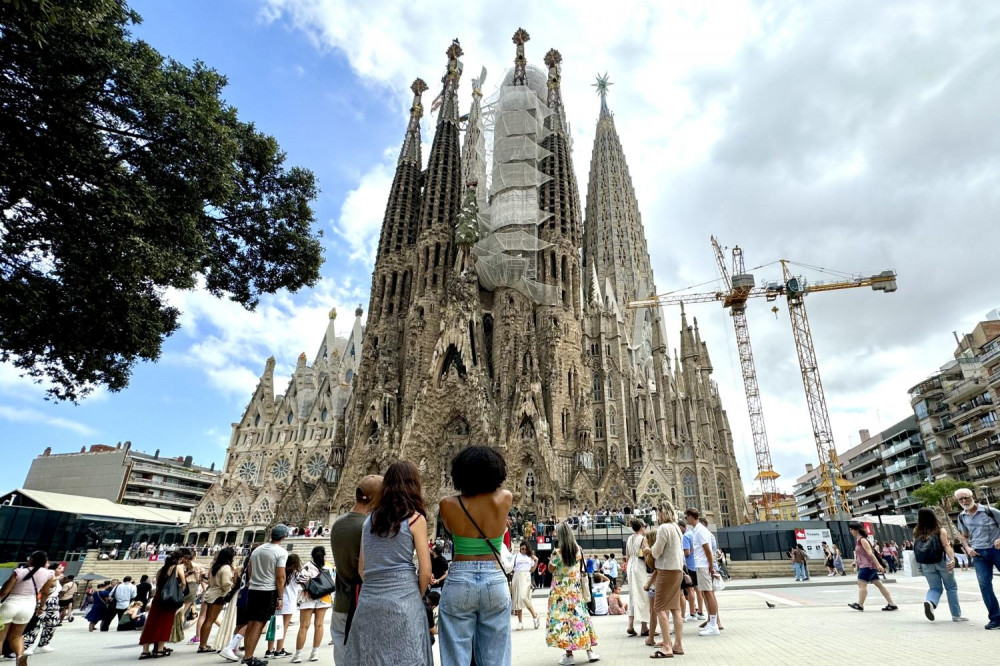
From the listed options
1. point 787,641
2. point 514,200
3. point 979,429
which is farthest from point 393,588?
point 979,429

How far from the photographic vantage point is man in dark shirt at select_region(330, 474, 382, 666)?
3.90 meters

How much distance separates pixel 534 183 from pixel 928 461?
44.6m

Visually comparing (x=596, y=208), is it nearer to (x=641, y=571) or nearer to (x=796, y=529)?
(x=796, y=529)

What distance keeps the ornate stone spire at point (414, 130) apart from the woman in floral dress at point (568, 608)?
47725 mm

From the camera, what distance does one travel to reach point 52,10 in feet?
22.1

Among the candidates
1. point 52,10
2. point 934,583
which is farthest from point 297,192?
point 934,583

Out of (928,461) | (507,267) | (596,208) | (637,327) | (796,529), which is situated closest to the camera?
(796,529)

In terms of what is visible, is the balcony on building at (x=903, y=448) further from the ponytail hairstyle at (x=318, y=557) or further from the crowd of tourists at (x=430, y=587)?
the ponytail hairstyle at (x=318, y=557)

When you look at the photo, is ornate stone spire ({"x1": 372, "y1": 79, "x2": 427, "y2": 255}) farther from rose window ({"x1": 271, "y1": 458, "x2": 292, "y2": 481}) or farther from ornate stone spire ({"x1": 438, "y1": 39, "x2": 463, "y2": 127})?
rose window ({"x1": 271, "y1": 458, "x2": 292, "y2": 481})

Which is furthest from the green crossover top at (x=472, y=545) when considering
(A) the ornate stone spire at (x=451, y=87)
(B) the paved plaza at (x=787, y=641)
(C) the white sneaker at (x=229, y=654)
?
(A) the ornate stone spire at (x=451, y=87)

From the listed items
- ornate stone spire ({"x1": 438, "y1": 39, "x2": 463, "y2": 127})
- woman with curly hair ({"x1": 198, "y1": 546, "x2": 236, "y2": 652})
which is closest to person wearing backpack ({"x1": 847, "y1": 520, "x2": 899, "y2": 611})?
woman with curly hair ({"x1": 198, "y1": 546, "x2": 236, "y2": 652})

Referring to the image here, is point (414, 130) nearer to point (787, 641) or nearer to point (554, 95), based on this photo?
point (554, 95)

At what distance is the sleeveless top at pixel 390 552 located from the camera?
3.14m

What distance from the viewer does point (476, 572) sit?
129 inches
